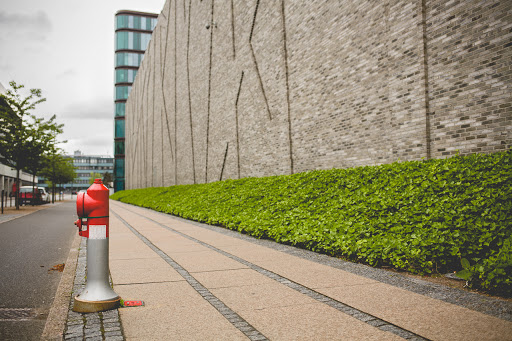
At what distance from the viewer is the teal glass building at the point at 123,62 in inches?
2574

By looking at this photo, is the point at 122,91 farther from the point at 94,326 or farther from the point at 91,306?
the point at 94,326

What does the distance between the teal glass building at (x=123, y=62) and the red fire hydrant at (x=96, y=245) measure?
65.3 meters

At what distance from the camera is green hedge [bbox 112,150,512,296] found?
170 inches

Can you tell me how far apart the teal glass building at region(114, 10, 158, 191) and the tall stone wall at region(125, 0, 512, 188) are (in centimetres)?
4682

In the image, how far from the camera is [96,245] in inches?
121

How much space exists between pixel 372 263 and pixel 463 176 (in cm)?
215

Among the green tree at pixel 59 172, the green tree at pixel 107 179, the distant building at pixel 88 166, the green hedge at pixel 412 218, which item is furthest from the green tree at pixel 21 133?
the distant building at pixel 88 166

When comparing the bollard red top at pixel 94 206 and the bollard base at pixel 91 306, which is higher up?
the bollard red top at pixel 94 206

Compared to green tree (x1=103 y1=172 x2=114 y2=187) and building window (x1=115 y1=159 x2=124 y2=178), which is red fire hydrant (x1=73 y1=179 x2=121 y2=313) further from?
building window (x1=115 y1=159 x2=124 y2=178)

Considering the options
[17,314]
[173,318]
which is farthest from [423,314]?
[17,314]

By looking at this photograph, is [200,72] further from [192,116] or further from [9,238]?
[9,238]

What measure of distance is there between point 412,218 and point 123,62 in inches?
2668

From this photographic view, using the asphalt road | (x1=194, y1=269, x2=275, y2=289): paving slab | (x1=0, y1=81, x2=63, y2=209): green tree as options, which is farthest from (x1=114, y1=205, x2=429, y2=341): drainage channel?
(x1=0, y1=81, x2=63, y2=209): green tree

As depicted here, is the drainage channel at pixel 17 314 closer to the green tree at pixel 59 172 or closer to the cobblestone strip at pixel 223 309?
the cobblestone strip at pixel 223 309
